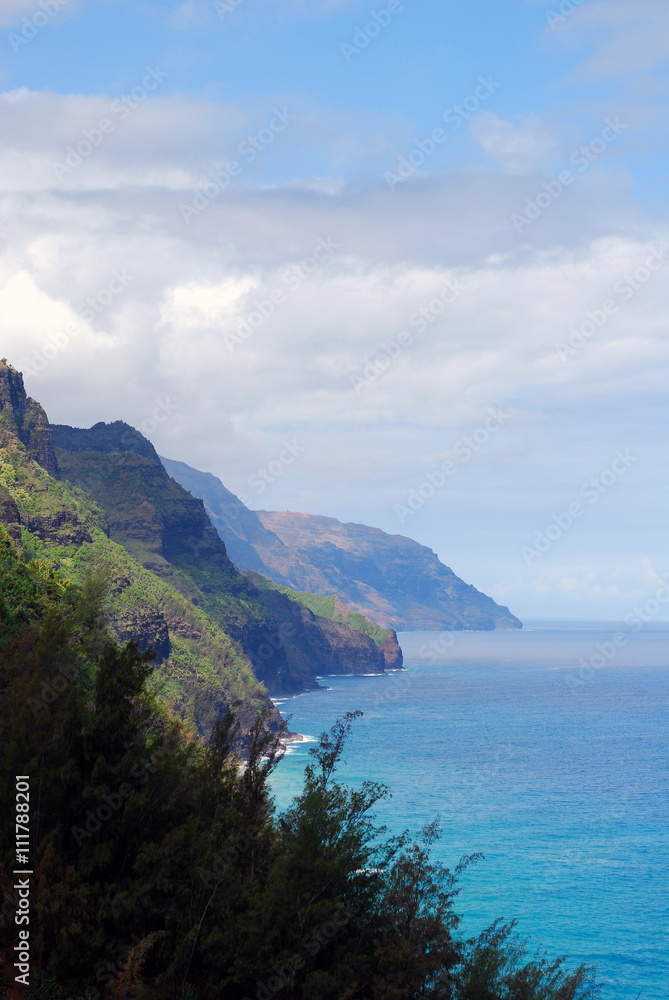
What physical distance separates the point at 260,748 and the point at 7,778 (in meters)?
9.31

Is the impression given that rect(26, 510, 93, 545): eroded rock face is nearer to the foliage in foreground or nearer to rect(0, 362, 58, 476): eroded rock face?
rect(0, 362, 58, 476): eroded rock face

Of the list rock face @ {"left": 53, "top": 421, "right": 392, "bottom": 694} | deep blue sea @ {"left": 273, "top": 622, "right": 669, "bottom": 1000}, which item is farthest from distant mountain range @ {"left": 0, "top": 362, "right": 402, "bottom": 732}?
deep blue sea @ {"left": 273, "top": 622, "right": 669, "bottom": 1000}

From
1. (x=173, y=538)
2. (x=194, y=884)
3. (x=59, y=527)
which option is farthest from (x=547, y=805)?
(x=173, y=538)

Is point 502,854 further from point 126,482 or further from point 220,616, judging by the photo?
point 126,482

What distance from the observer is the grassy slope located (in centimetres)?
11300

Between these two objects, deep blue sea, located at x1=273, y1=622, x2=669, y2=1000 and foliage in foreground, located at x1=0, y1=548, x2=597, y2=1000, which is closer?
foliage in foreground, located at x1=0, y1=548, x2=597, y2=1000

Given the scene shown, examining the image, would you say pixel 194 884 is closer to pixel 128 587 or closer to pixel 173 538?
pixel 128 587

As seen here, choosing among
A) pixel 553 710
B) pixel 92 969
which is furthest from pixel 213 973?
pixel 553 710

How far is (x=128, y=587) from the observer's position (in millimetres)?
125375

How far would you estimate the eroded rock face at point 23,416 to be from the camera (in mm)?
130250

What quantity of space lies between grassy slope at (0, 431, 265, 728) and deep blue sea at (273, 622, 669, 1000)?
15.6 metres

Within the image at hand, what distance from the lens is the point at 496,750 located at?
4803 inches

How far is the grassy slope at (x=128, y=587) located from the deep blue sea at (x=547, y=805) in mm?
15636

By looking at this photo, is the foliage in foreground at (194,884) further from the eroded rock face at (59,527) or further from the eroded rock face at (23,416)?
the eroded rock face at (23,416)
